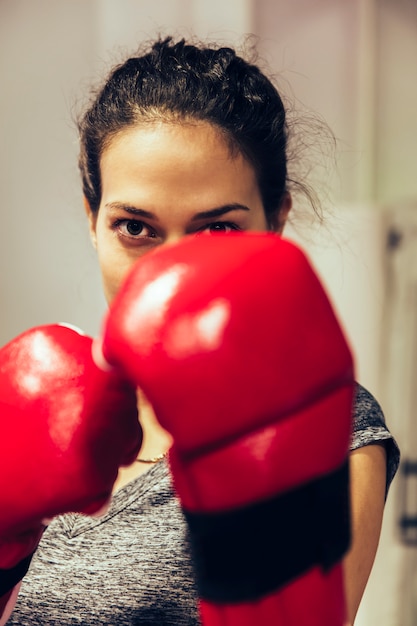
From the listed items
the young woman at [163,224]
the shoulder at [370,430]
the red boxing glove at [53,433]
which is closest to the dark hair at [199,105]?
the young woman at [163,224]

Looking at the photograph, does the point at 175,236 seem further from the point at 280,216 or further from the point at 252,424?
the point at 252,424

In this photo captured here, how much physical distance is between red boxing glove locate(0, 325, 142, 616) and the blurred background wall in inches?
49.5

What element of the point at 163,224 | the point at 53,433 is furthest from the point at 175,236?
the point at 53,433

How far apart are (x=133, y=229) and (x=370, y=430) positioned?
382 millimetres

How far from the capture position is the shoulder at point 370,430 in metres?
0.81

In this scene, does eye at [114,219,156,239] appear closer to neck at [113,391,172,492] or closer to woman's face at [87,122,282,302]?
woman's face at [87,122,282,302]

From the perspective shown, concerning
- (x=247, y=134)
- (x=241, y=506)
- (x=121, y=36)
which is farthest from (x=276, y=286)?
(x=121, y=36)

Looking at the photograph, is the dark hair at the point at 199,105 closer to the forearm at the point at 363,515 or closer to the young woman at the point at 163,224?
the young woman at the point at 163,224

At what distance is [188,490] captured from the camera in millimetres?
439

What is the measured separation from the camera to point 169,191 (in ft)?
2.61

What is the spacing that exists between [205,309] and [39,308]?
166cm

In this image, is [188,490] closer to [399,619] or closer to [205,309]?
[205,309]

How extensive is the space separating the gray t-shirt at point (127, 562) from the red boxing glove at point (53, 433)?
9.8 inches

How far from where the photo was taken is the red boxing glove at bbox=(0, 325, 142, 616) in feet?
1.91
